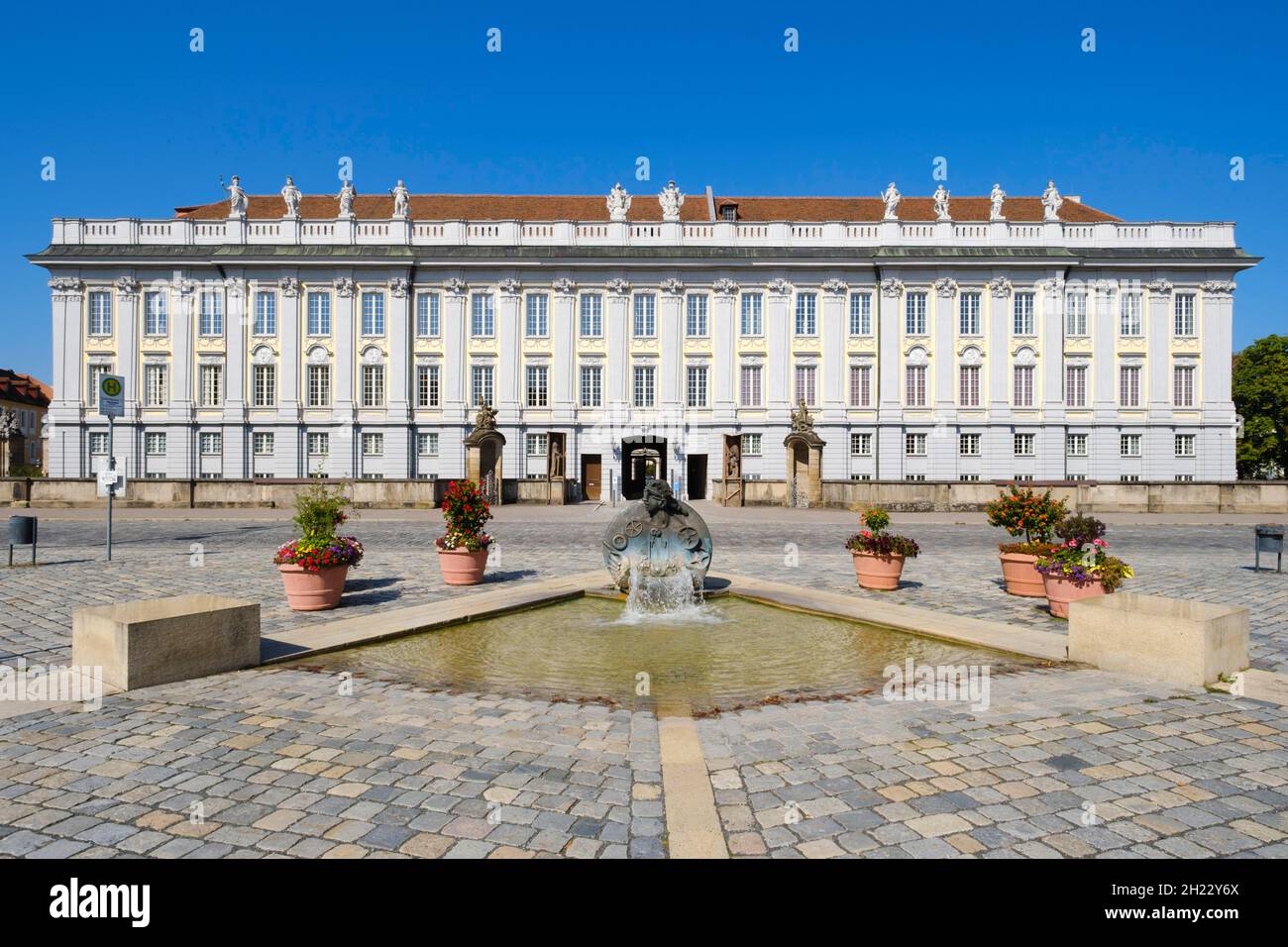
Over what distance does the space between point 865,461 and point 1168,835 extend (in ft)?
130

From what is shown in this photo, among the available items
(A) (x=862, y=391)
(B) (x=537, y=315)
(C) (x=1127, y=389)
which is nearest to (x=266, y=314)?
(B) (x=537, y=315)

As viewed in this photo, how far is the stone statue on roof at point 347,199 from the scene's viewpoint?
4225 cm

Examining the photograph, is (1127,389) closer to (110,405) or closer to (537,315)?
(537,315)

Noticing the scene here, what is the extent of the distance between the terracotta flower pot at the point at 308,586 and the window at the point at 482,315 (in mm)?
34529

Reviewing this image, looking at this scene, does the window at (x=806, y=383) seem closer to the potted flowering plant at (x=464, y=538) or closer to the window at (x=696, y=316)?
the window at (x=696, y=316)

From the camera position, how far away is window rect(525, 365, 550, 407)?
4162 cm

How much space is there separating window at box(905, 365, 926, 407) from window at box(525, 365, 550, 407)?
2162 cm

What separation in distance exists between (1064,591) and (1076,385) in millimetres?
39242

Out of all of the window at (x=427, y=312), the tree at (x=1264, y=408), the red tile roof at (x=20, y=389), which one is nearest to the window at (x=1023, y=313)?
the tree at (x=1264, y=408)

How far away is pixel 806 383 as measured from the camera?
1636 inches

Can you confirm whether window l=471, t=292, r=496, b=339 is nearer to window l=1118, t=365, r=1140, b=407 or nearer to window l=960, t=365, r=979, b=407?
window l=960, t=365, r=979, b=407

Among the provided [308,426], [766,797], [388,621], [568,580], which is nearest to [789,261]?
[308,426]

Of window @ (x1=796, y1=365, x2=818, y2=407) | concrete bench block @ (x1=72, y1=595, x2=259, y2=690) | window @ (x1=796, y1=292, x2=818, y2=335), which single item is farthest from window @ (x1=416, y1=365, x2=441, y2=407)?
concrete bench block @ (x1=72, y1=595, x2=259, y2=690)

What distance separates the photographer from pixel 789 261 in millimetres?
41062
